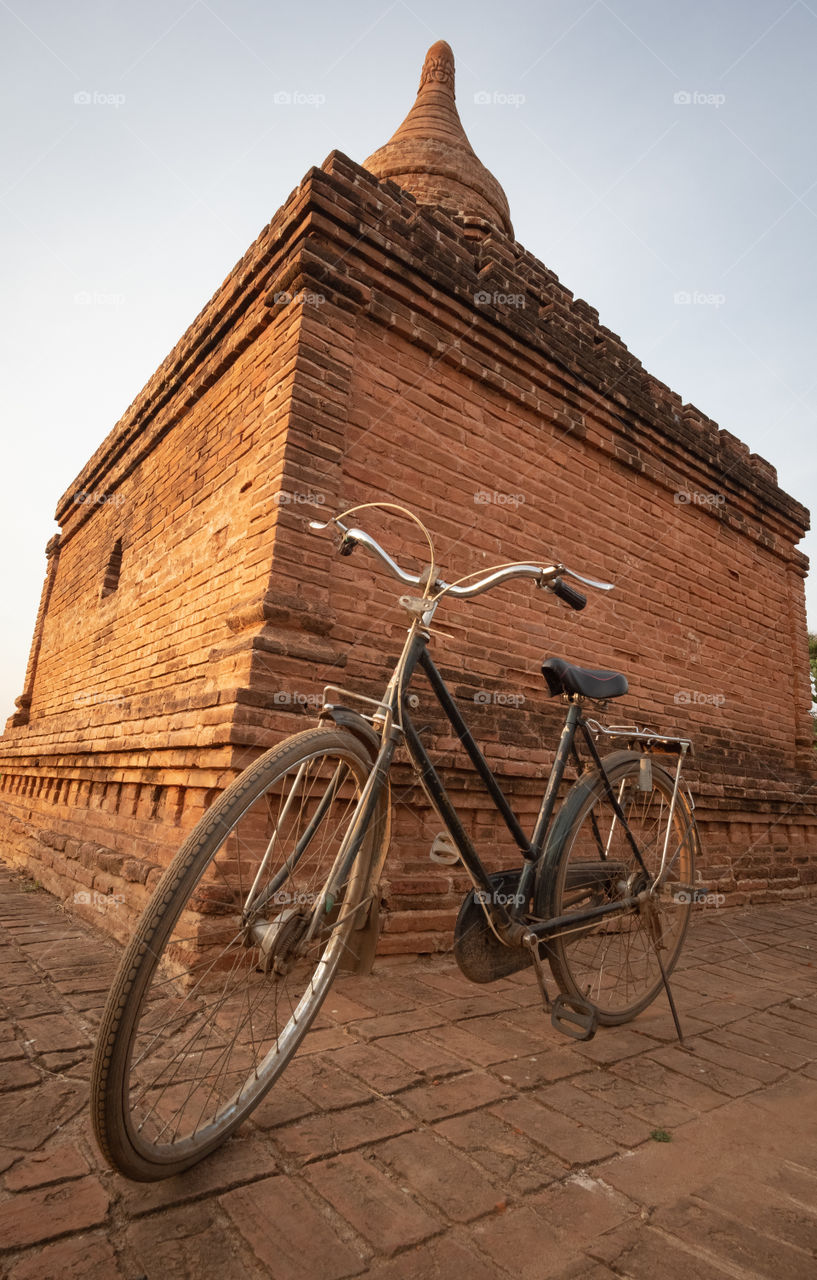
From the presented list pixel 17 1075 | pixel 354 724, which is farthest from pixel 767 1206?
pixel 17 1075

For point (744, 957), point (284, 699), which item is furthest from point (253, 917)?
point (744, 957)

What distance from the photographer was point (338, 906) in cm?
192

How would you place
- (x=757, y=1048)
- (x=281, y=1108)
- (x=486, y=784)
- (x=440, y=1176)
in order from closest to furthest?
(x=440, y=1176) → (x=281, y=1108) → (x=486, y=784) → (x=757, y=1048)

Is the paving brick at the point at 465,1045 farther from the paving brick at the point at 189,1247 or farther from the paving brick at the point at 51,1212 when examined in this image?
the paving brick at the point at 51,1212

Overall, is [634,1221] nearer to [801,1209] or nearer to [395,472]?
[801,1209]

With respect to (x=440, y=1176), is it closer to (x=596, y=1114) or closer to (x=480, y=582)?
(x=596, y=1114)

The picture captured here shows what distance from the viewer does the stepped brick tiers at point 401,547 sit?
3639 millimetres

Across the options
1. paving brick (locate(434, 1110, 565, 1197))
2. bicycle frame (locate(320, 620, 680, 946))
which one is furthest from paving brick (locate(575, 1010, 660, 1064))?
paving brick (locate(434, 1110, 565, 1197))

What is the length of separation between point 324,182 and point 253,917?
13.3 ft

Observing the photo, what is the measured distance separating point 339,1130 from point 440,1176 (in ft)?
0.95

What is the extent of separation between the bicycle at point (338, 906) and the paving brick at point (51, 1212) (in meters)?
0.10

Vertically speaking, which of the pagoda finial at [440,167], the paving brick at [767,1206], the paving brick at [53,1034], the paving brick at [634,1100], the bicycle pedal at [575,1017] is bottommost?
the paving brick at [767,1206]

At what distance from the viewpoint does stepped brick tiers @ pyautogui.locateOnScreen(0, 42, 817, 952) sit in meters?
3.64

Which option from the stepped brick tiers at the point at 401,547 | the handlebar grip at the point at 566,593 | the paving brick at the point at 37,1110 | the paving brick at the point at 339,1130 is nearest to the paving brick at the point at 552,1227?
the paving brick at the point at 339,1130
